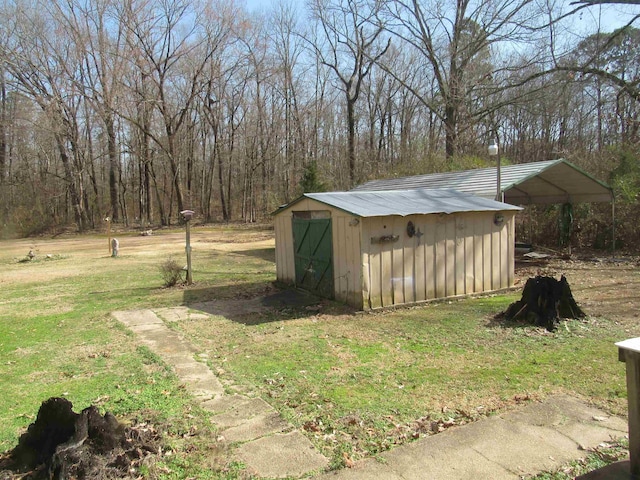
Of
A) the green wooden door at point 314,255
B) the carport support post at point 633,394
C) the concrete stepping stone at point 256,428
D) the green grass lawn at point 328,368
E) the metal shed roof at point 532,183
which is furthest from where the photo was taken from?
the metal shed roof at point 532,183

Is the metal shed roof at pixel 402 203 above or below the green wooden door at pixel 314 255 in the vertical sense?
above

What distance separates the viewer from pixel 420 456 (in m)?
3.37

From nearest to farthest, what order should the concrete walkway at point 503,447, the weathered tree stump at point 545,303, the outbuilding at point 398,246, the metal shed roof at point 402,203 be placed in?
the concrete walkway at point 503,447 → the weathered tree stump at point 545,303 → the outbuilding at point 398,246 → the metal shed roof at point 402,203

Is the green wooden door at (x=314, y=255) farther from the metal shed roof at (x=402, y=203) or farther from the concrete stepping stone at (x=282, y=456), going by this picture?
the concrete stepping stone at (x=282, y=456)

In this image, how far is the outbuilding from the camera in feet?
27.1

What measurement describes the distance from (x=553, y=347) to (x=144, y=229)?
32449mm

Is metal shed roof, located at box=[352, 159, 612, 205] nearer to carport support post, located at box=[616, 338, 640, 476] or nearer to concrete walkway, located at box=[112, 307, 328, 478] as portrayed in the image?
concrete walkway, located at box=[112, 307, 328, 478]

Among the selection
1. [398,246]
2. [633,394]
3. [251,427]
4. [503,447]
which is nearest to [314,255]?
[398,246]

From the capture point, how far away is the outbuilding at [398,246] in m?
8.27

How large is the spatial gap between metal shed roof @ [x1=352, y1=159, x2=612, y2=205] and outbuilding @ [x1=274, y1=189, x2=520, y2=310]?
111 inches

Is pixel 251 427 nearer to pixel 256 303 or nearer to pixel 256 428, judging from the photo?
pixel 256 428

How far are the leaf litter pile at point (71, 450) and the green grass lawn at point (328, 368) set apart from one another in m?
0.34

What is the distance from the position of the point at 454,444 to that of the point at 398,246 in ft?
17.0

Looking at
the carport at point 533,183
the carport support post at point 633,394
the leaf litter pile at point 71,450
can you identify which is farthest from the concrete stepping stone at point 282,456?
the carport at point 533,183
